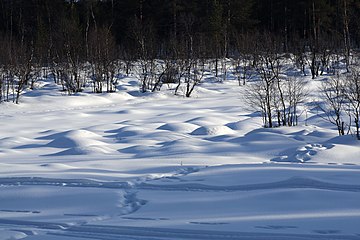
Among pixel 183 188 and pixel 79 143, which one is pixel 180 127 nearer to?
pixel 79 143

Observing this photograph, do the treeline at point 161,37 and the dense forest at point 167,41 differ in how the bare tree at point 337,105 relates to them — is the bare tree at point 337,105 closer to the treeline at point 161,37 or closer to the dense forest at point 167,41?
the dense forest at point 167,41

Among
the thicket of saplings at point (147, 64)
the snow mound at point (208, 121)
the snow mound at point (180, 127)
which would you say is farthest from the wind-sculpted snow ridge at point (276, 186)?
the thicket of saplings at point (147, 64)

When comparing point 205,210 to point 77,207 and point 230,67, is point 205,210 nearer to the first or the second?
point 77,207

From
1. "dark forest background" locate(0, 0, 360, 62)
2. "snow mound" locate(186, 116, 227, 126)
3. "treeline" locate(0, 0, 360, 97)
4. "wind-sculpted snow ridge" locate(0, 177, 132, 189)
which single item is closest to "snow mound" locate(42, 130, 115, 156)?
"wind-sculpted snow ridge" locate(0, 177, 132, 189)

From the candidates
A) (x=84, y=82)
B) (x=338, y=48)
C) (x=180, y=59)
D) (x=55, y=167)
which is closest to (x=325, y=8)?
(x=338, y=48)

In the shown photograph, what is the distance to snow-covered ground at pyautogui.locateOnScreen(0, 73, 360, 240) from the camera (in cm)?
438

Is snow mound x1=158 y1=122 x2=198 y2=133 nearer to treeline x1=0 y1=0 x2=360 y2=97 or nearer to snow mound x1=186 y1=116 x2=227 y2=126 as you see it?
snow mound x1=186 y1=116 x2=227 y2=126

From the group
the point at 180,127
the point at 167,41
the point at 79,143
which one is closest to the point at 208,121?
the point at 180,127

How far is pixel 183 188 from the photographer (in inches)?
240

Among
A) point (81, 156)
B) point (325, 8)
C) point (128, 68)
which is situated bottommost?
point (81, 156)

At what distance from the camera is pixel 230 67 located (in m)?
36.1

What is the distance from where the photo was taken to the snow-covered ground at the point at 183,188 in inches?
173

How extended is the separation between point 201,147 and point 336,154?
2883 millimetres

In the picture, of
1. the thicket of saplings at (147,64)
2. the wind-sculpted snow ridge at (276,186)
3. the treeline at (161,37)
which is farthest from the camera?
the treeline at (161,37)
